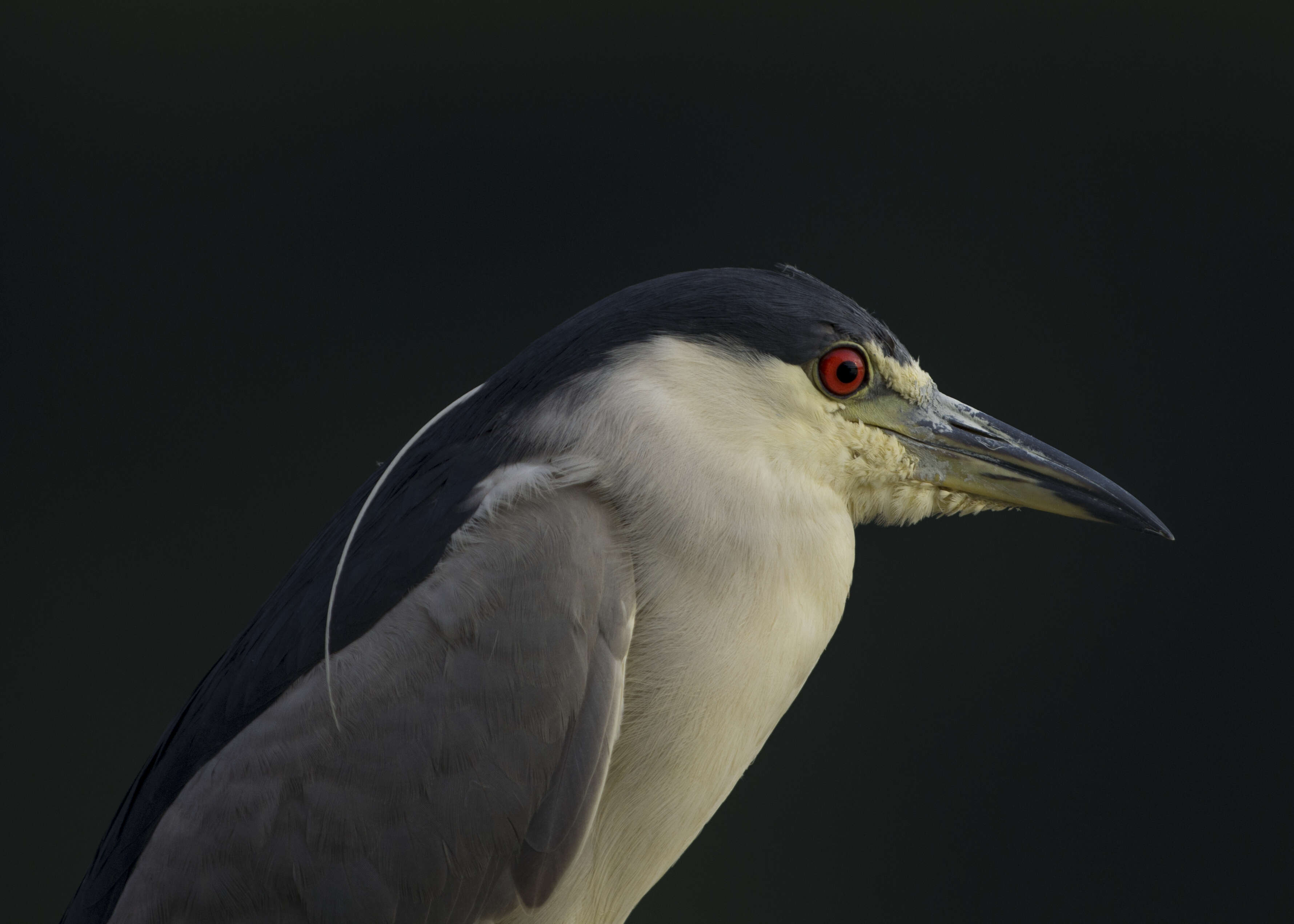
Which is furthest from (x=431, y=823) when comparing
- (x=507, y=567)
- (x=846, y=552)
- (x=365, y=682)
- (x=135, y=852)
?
(x=846, y=552)

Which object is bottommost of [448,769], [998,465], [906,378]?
[448,769]

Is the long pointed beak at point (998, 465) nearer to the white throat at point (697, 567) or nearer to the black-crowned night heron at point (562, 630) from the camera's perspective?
the black-crowned night heron at point (562, 630)

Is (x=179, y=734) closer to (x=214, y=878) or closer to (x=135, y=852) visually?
(x=135, y=852)

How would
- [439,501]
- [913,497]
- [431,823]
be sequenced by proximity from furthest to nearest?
[913,497] → [439,501] → [431,823]

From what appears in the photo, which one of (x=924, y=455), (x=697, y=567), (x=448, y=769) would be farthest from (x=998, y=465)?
(x=448, y=769)

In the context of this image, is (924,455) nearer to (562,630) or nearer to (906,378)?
(906,378)

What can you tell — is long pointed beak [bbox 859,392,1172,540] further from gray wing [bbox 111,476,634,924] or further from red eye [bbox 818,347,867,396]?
gray wing [bbox 111,476,634,924]
